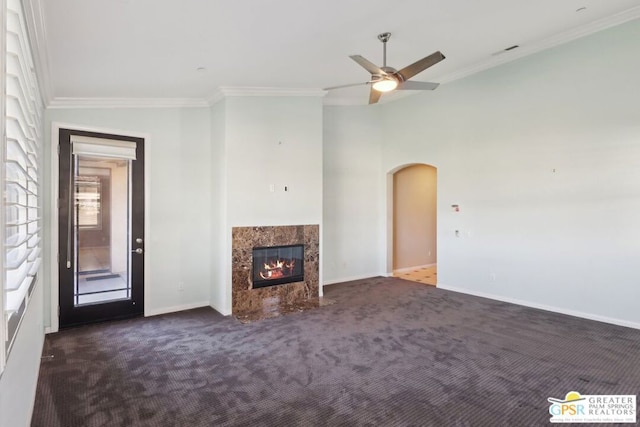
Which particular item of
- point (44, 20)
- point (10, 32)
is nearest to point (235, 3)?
point (44, 20)

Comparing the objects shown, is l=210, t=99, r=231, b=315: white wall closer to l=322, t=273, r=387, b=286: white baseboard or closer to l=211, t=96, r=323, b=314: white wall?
l=211, t=96, r=323, b=314: white wall

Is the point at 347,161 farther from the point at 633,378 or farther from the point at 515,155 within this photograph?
the point at 633,378

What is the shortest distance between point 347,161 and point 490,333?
4.05 meters

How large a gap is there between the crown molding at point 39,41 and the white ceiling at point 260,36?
0.06 ft

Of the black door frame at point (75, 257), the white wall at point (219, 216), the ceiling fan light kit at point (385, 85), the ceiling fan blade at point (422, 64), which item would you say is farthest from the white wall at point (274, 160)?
the ceiling fan blade at point (422, 64)

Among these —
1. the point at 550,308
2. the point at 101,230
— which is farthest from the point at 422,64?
the point at 101,230

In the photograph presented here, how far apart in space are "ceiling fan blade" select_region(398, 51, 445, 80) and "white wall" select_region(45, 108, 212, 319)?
3.09 m

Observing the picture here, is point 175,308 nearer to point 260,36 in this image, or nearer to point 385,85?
point 260,36

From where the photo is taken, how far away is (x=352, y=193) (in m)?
7.06

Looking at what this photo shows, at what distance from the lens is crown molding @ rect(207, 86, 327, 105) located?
486 centimetres

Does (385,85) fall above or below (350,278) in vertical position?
above

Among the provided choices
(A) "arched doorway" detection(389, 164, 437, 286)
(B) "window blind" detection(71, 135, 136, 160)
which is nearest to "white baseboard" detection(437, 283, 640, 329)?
(A) "arched doorway" detection(389, 164, 437, 286)

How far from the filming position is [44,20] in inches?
102

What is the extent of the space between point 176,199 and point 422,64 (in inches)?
146
